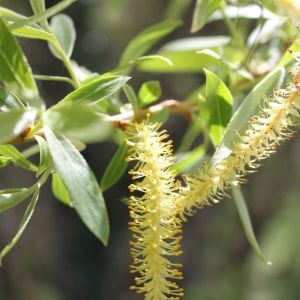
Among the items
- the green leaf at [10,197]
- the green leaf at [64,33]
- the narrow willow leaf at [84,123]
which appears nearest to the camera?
the narrow willow leaf at [84,123]

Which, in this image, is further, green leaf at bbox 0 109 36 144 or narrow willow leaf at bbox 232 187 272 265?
narrow willow leaf at bbox 232 187 272 265

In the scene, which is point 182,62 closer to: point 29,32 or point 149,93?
point 149,93

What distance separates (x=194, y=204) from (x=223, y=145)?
75 mm

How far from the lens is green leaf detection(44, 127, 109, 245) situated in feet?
2.06

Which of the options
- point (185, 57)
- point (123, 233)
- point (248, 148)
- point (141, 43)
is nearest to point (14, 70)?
point (248, 148)

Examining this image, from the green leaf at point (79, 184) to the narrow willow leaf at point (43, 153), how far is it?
0.06 metres

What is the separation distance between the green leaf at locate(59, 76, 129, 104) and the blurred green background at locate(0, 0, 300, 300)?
2143 mm

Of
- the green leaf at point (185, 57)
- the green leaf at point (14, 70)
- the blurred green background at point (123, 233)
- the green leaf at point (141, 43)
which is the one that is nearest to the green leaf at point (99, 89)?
the green leaf at point (14, 70)

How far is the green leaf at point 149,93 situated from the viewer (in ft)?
3.03

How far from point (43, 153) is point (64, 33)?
333mm

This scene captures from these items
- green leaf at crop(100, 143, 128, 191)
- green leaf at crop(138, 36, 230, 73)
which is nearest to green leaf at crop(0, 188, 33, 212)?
green leaf at crop(100, 143, 128, 191)

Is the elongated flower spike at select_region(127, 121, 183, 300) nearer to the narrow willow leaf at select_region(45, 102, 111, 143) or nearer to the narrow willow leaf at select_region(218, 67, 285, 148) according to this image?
the narrow willow leaf at select_region(218, 67, 285, 148)

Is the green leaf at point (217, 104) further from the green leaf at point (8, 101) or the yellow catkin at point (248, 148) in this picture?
the green leaf at point (8, 101)

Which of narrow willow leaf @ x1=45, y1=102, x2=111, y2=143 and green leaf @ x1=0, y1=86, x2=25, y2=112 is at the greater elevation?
narrow willow leaf @ x1=45, y1=102, x2=111, y2=143
